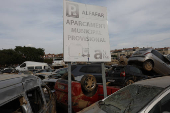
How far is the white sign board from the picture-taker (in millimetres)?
3379

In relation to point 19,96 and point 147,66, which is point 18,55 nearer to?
point 147,66

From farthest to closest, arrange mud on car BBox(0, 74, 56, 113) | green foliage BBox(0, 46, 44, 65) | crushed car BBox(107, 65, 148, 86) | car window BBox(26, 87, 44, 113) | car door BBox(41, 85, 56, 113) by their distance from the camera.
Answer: green foliage BBox(0, 46, 44, 65), crushed car BBox(107, 65, 148, 86), car door BBox(41, 85, 56, 113), car window BBox(26, 87, 44, 113), mud on car BBox(0, 74, 56, 113)

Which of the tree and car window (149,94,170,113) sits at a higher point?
the tree

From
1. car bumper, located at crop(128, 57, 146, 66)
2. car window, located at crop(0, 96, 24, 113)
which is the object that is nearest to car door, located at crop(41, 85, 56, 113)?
car window, located at crop(0, 96, 24, 113)

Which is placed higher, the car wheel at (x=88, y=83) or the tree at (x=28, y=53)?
the tree at (x=28, y=53)

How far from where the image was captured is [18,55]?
48.1 meters

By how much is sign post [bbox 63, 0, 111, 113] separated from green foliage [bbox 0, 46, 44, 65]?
5119 centimetres

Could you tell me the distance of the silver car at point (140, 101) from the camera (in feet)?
6.12

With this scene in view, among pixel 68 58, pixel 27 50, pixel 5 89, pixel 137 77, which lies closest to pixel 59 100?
pixel 68 58

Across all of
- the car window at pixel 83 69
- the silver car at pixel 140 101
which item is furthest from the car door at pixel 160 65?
the silver car at pixel 140 101

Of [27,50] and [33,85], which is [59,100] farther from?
[27,50]

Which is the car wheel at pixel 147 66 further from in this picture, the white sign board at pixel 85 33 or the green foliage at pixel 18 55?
the green foliage at pixel 18 55

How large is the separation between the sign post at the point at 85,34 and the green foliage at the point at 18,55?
2015 inches

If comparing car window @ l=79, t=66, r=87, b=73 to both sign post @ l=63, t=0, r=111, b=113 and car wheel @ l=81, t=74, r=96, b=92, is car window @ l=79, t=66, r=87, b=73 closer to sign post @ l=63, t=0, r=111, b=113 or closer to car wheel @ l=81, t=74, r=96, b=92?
car wheel @ l=81, t=74, r=96, b=92
